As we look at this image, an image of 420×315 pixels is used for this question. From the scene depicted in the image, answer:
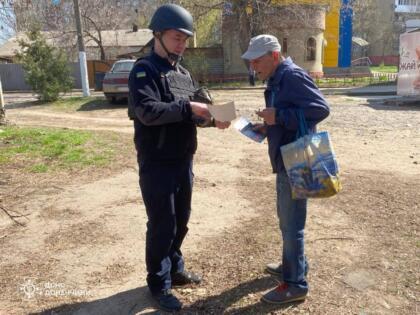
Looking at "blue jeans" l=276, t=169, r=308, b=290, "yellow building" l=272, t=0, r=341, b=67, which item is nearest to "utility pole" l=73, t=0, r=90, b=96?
"blue jeans" l=276, t=169, r=308, b=290

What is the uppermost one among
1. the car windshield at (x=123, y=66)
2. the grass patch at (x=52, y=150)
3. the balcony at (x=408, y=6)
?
the balcony at (x=408, y=6)

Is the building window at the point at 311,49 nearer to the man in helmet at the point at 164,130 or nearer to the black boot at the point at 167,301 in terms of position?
the man in helmet at the point at 164,130

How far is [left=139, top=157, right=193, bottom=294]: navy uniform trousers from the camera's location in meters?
2.74

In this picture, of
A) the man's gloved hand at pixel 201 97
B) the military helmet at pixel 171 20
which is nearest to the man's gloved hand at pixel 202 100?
the man's gloved hand at pixel 201 97

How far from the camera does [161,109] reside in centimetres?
250

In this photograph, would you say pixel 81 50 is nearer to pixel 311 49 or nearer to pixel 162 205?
pixel 311 49

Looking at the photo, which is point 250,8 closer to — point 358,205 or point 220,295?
point 358,205

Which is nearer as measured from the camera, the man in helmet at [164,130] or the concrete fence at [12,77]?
the man in helmet at [164,130]

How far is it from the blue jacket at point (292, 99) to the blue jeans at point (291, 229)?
34 cm

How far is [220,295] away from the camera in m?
3.09

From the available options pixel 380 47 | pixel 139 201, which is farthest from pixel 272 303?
pixel 380 47

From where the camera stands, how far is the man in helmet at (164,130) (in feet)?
8.43

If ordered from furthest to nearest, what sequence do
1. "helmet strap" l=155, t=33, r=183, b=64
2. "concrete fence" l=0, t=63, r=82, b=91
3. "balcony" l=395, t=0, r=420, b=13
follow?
"balcony" l=395, t=0, r=420, b=13
"concrete fence" l=0, t=63, r=82, b=91
"helmet strap" l=155, t=33, r=183, b=64

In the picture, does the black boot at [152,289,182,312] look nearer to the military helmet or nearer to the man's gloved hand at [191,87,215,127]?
the man's gloved hand at [191,87,215,127]
